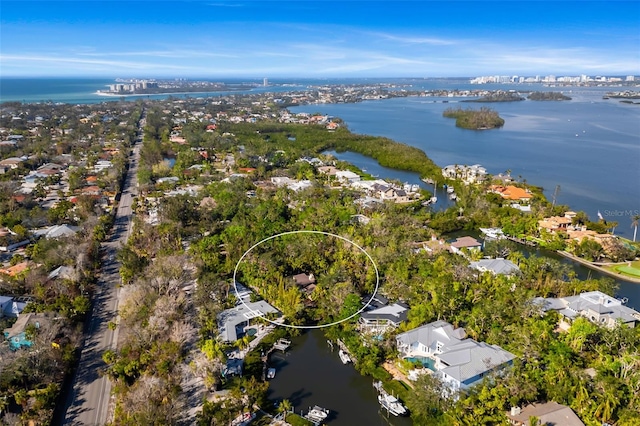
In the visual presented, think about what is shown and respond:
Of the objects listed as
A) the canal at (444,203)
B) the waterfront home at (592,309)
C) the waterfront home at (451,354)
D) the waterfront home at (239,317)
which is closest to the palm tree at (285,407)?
the waterfront home at (239,317)

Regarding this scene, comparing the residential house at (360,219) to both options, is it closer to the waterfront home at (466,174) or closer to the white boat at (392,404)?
the waterfront home at (466,174)

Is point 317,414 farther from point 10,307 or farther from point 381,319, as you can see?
point 10,307

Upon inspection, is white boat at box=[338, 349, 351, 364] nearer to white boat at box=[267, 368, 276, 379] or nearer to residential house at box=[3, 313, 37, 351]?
white boat at box=[267, 368, 276, 379]

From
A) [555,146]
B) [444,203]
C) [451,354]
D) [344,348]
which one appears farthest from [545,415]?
[555,146]

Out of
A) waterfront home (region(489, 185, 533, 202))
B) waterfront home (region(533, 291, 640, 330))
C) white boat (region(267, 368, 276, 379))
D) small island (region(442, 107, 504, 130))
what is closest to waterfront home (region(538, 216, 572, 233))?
waterfront home (region(489, 185, 533, 202))

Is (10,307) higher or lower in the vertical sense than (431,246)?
higher

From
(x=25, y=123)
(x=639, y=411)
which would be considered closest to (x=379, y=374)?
(x=639, y=411)

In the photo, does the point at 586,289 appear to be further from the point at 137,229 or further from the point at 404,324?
the point at 137,229
